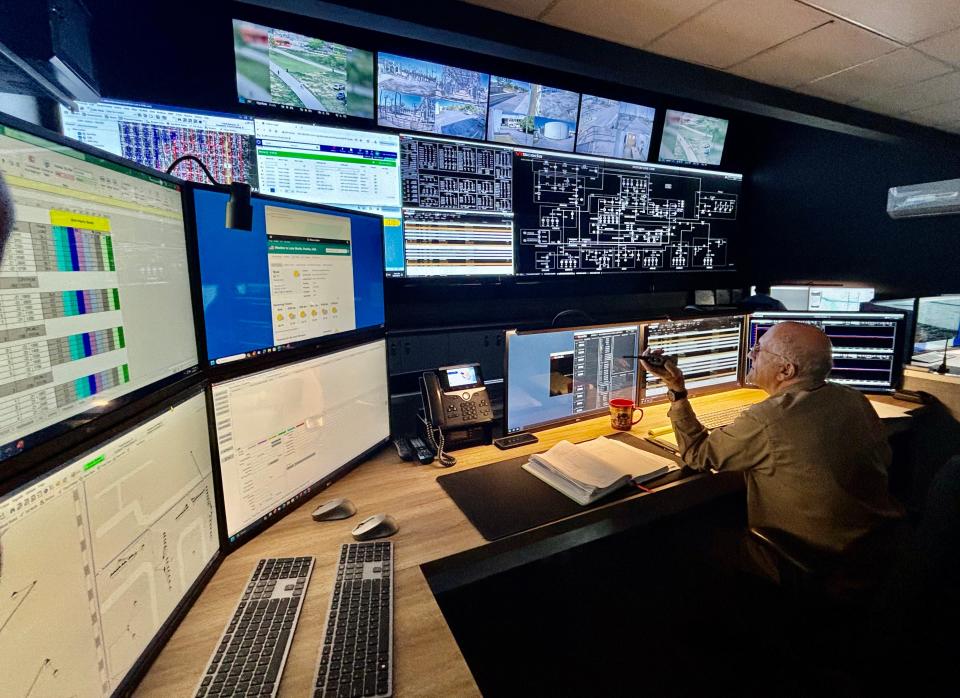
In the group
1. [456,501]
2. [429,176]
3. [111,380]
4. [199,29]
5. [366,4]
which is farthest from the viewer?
[429,176]

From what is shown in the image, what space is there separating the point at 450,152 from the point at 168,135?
4.14 feet

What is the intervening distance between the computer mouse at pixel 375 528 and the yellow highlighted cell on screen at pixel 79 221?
0.81 meters

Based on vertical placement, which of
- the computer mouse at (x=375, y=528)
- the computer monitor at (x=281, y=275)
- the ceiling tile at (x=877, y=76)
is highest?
the ceiling tile at (x=877, y=76)

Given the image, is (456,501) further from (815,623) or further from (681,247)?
(681,247)

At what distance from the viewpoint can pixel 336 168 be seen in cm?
222

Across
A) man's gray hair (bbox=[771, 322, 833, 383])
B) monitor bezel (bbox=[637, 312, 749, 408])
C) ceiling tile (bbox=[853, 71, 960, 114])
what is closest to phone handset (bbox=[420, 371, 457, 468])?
monitor bezel (bbox=[637, 312, 749, 408])

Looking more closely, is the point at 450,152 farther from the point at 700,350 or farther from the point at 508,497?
the point at 508,497

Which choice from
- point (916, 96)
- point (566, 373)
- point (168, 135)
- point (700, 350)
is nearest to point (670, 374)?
point (566, 373)

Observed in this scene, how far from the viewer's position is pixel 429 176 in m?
2.41

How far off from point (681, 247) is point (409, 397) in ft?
8.18

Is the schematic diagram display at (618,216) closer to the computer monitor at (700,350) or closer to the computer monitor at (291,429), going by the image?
the computer monitor at (700,350)

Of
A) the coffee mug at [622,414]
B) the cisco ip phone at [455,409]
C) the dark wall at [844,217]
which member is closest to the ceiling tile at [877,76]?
the dark wall at [844,217]

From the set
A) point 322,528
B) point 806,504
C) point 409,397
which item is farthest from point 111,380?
point 806,504

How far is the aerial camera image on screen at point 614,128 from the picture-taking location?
113 inches
